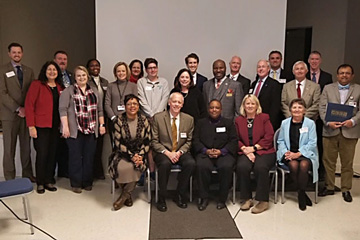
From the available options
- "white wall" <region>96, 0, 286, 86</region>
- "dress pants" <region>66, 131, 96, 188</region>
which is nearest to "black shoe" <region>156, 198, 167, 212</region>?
"dress pants" <region>66, 131, 96, 188</region>

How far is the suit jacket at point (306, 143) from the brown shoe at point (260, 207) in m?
0.51

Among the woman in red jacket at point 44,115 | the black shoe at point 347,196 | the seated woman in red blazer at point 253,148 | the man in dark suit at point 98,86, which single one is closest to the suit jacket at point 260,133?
the seated woman in red blazer at point 253,148

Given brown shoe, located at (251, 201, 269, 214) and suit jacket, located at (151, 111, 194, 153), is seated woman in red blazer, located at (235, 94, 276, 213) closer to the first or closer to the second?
brown shoe, located at (251, 201, 269, 214)

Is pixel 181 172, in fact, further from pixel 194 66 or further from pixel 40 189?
pixel 40 189

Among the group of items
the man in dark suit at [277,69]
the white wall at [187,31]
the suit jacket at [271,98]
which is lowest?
the suit jacket at [271,98]

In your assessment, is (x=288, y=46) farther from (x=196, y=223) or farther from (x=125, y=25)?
(x=196, y=223)

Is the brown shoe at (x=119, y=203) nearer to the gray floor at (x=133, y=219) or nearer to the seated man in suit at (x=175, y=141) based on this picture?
the gray floor at (x=133, y=219)

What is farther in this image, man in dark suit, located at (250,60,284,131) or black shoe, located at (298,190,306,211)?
man in dark suit, located at (250,60,284,131)

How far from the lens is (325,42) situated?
6.60m

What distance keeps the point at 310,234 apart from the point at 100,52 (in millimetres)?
3472

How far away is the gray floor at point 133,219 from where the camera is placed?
299 cm

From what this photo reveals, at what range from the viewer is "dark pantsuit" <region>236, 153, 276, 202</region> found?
3537mm

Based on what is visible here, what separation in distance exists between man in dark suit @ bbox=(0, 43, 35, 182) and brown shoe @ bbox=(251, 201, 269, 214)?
2822 mm

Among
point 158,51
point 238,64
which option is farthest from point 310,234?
point 158,51
